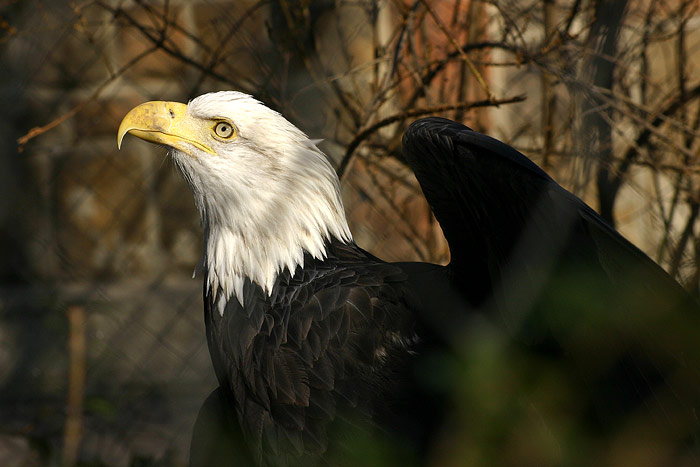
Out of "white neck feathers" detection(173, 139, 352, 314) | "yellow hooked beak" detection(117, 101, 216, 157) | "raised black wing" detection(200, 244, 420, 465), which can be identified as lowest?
"raised black wing" detection(200, 244, 420, 465)

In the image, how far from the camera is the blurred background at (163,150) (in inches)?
116

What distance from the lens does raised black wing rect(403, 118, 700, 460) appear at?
5.08 ft

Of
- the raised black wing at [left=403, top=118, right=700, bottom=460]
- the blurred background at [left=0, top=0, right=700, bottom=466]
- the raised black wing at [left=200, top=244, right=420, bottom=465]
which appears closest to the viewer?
the raised black wing at [left=403, top=118, right=700, bottom=460]

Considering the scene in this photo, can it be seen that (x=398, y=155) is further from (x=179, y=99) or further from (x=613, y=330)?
(x=613, y=330)

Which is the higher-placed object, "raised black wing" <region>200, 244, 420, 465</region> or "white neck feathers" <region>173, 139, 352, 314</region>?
"white neck feathers" <region>173, 139, 352, 314</region>

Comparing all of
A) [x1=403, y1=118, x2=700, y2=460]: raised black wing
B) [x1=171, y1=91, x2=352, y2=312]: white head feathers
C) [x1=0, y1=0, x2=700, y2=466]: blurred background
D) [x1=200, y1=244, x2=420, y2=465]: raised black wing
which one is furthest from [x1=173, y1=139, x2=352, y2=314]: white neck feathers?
[x1=403, y1=118, x2=700, y2=460]: raised black wing

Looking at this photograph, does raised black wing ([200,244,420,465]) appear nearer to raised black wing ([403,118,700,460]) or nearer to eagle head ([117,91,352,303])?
eagle head ([117,91,352,303])

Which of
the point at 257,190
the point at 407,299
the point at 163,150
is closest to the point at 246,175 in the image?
the point at 257,190

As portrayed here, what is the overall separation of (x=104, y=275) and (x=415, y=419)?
2467 mm

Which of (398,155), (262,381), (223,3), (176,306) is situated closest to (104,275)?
(176,306)

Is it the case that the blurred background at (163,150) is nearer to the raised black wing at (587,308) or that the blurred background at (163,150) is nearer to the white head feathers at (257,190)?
the white head feathers at (257,190)

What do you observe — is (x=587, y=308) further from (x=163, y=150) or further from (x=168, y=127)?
(x=163, y=150)

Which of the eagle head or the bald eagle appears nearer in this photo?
the bald eagle

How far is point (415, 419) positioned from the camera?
6.26 ft
